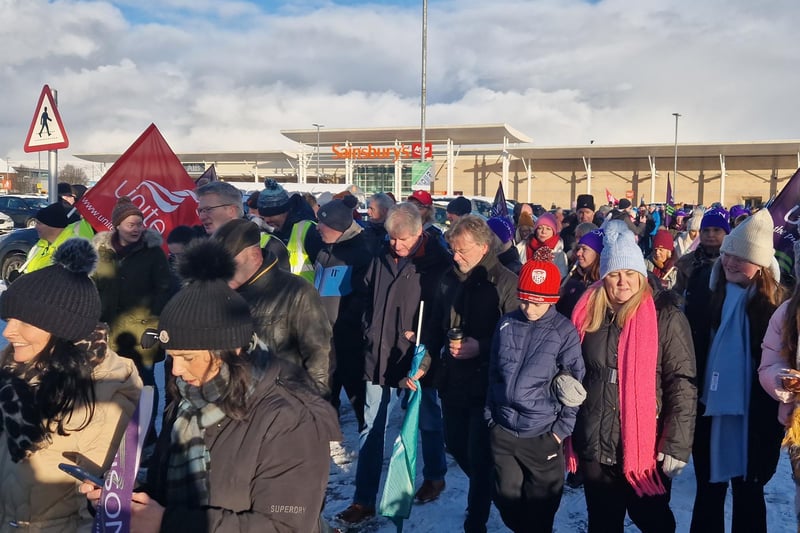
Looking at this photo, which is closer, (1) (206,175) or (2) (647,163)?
(1) (206,175)

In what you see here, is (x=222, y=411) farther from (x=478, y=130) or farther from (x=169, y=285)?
(x=478, y=130)

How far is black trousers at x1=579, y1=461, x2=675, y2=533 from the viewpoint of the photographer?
324 cm

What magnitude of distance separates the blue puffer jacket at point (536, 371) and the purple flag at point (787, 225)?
1.91 m

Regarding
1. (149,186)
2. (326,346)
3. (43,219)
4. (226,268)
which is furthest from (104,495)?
(43,219)

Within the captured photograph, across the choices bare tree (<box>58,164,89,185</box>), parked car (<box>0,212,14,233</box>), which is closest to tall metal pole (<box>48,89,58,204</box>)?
parked car (<box>0,212,14,233</box>)

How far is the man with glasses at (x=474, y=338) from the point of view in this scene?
3752 mm

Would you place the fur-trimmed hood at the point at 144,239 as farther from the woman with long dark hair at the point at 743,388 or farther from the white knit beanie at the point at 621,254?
the woman with long dark hair at the point at 743,388

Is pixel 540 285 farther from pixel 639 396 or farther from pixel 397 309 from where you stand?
pixel 397 309

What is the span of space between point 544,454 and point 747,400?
43.1 inches

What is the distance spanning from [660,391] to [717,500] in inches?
33.6

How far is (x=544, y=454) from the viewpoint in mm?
3283

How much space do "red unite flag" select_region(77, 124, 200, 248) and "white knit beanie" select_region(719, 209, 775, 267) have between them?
452 cm

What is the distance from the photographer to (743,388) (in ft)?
10.8

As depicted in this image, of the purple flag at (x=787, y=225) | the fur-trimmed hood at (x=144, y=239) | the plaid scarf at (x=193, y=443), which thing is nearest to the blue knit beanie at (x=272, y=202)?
the fur-trimmed hood at (x=144, y=239)
